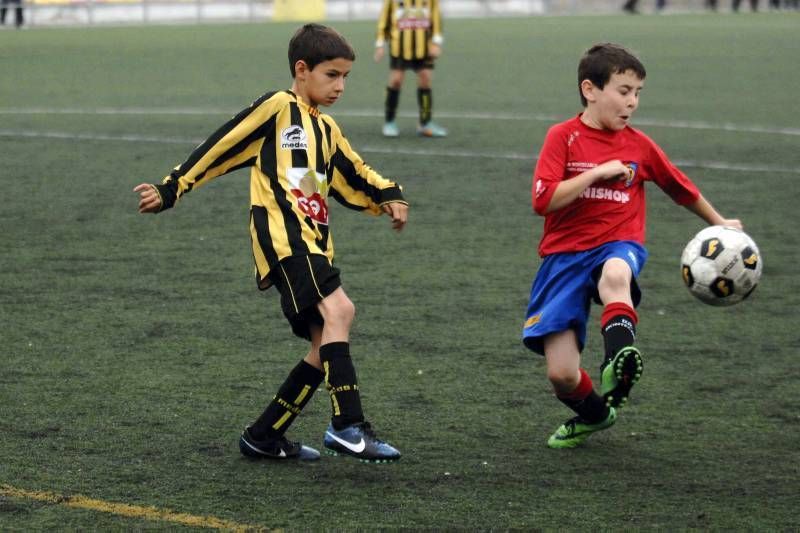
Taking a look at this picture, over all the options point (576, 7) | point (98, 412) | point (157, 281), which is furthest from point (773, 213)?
point (576, 7)

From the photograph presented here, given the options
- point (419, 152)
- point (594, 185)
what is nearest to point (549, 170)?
point (594, 185)

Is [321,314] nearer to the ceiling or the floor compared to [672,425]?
nearer to the ceiling

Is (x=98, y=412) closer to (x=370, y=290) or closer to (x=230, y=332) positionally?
(x=230, y=332)

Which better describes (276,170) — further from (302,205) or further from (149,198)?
(149,198)

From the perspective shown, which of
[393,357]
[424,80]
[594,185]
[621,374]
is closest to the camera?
[621,374]

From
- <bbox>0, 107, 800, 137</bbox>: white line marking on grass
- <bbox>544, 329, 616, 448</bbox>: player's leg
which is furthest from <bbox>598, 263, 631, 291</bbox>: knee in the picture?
<bbox>0, 107, 800, 137</bbox>: white line marking on grass

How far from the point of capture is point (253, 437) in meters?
5.04

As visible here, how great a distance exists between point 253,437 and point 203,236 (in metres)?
4.76

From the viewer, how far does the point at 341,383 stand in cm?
486

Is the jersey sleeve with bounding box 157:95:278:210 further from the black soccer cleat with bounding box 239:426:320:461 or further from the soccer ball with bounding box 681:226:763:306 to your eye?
the soccer ball with bounding box 681:226:763:306

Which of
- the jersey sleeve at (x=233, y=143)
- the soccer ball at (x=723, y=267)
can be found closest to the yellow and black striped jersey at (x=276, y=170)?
the jersey sleeve at (x=233, y=143)

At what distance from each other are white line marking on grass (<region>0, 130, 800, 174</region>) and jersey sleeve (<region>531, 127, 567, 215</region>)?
7.62m

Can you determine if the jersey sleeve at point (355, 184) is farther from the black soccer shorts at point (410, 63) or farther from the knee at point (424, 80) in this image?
the black soccer shorts at point (410, 63)

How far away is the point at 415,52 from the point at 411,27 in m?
0.27
